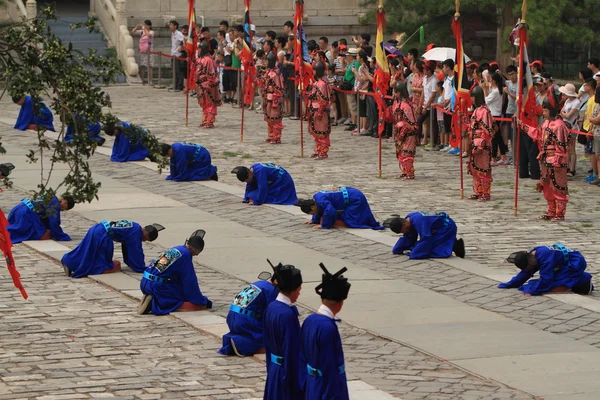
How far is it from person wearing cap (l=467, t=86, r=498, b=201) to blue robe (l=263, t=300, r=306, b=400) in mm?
10122

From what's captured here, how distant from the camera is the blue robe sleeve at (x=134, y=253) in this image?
47.3ft

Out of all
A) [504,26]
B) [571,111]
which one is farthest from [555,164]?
[504,26]

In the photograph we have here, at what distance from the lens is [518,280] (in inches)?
538

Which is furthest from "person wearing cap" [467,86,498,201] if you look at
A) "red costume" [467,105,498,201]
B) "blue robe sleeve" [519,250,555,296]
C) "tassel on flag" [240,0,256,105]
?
"tassel on flag" [240,0,256,105]

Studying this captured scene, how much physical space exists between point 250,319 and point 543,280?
149 inches

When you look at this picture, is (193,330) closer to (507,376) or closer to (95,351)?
(95,351)

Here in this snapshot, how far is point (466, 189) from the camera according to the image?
66.2 feet

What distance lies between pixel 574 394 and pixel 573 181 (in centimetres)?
1114

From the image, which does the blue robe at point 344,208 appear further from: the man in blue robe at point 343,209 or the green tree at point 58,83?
the green tree at point 58,83

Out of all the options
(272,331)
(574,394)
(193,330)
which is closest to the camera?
(272,331)

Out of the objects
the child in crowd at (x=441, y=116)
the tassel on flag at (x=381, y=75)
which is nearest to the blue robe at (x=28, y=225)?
the tassel on flag at (x=381, y=75)

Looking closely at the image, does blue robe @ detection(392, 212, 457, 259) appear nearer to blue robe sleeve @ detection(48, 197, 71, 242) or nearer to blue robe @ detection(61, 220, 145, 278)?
blue robe @ detection(61, 220, 145, 278)

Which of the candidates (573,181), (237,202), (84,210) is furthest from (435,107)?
(84,210)

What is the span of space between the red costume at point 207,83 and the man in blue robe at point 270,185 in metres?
7.85
